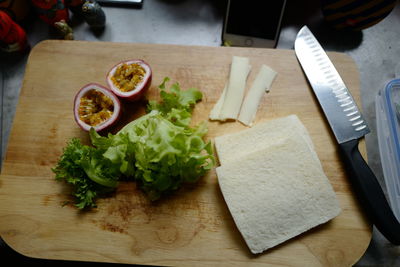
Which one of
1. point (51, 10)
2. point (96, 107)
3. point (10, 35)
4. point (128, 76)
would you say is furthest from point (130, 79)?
point (10, 35)

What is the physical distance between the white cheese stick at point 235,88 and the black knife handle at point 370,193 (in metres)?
0.72

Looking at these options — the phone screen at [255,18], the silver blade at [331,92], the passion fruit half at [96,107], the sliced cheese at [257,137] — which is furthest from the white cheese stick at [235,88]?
the passion fruit half at [96,107]

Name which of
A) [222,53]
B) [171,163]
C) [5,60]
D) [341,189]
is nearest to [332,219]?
[341,189]

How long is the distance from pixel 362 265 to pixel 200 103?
149 cm

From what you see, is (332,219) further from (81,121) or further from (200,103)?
(81,121)

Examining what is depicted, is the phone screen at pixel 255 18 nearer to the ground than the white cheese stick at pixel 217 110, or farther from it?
farther from it

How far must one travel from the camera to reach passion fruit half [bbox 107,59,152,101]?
6.41 feet

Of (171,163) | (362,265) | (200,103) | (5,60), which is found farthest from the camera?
(5,60)

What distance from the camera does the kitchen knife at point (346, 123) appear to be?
69.0 inches

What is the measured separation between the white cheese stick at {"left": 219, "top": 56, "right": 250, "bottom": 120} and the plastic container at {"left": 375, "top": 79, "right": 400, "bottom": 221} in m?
1.02

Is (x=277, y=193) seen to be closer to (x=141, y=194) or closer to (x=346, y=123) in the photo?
(x=346, y=123)

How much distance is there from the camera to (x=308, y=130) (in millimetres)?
2027

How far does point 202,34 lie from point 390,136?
1629 mm

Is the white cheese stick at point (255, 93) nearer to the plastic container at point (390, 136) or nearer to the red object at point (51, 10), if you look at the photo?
the plastic container at point (390, 136)
